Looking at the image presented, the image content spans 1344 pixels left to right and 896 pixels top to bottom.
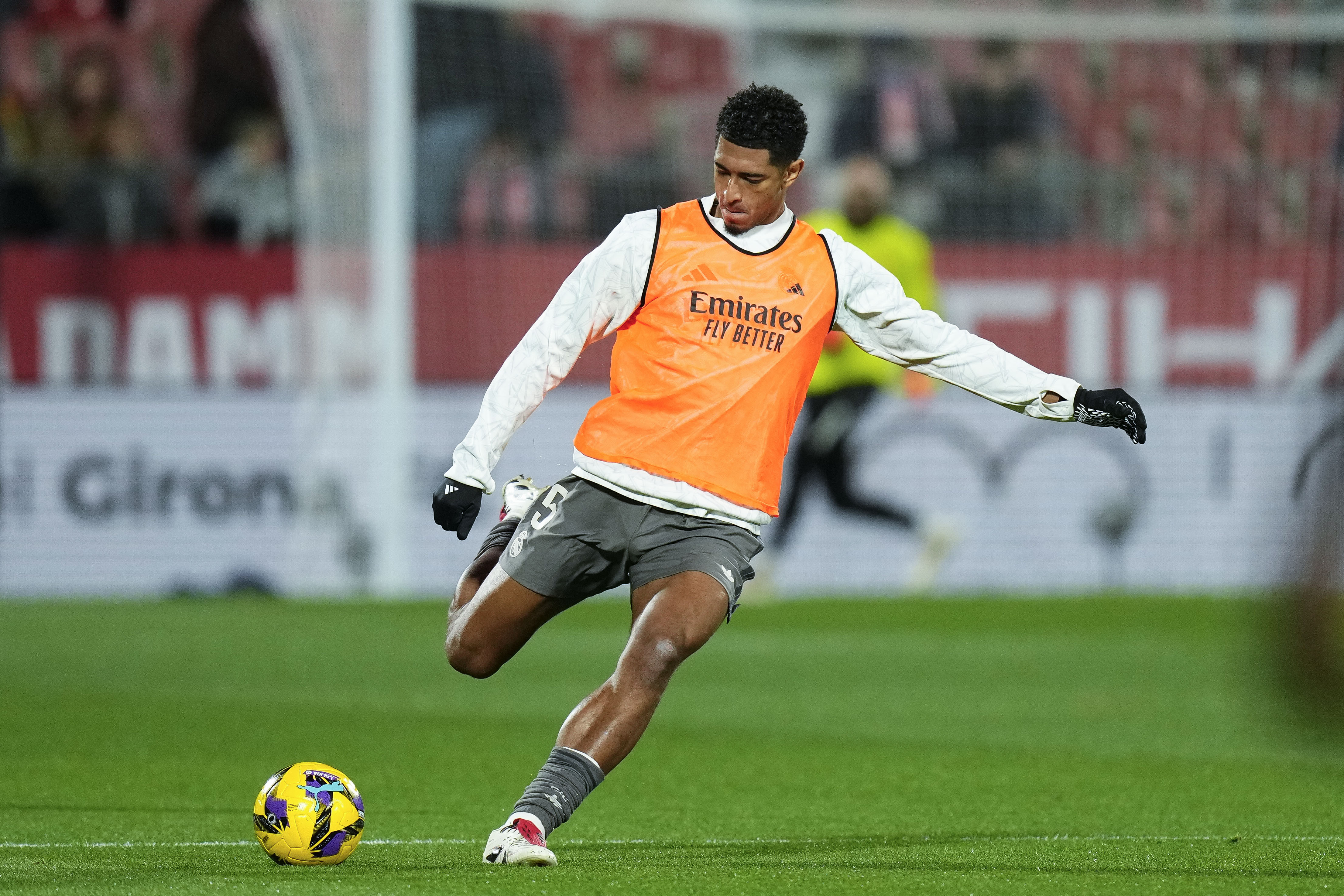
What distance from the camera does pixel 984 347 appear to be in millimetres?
6477

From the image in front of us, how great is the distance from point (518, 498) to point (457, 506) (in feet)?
2.33

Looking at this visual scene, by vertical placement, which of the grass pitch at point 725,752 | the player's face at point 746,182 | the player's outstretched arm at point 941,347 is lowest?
the grass pitch at point 725,752

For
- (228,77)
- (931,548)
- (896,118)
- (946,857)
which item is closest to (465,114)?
(228,77)

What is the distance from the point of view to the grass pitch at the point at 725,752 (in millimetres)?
5859

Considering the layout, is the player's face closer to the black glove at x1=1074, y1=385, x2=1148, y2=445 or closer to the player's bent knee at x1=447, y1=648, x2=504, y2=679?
the black glove at x1=1074, y1=385, x2=1148, y2=445

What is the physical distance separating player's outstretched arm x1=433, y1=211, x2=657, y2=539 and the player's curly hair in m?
0.37

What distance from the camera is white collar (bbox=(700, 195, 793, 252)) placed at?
632 cm

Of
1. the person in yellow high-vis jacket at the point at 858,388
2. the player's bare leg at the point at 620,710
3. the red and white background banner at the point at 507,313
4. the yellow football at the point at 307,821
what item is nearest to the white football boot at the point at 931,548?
the person in yellow high-vis jacket at the point at 858,388

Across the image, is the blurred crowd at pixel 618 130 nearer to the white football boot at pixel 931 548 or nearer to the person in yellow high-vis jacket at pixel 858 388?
the person in yellow high-vis jacket at pixel 858 388

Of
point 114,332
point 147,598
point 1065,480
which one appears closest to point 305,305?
point 114,332

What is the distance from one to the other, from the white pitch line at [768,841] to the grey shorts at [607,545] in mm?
796

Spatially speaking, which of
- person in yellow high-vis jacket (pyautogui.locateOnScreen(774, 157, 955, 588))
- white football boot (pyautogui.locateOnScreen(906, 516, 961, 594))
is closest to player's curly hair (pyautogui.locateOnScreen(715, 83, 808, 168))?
person in yellow high-vis jacket (pyautogui.locateOnScreen(774, 157, 955, 588))

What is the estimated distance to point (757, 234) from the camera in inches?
250

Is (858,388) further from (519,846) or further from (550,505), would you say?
(519,846)
